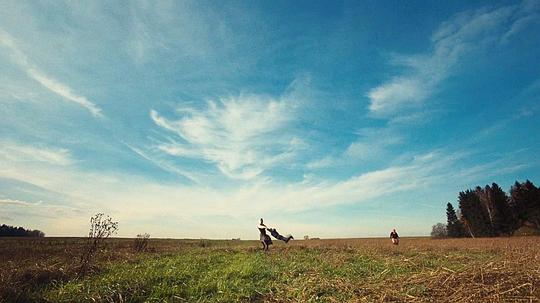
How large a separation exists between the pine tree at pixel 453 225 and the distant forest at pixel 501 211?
1.94m

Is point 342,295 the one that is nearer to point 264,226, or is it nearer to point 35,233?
point 264,226

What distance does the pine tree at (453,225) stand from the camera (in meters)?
71.5

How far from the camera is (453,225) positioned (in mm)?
74188

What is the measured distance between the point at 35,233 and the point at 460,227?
410 feet

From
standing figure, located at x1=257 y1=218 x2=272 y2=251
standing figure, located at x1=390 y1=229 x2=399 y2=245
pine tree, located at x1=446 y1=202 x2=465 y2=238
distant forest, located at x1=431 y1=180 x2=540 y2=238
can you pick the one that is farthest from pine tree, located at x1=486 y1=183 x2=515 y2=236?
standing figure, located at x1=257 y1=218 x2=272 y2=251

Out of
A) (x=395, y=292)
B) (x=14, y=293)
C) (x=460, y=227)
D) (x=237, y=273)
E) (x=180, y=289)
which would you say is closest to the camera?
(x=395, y=292)

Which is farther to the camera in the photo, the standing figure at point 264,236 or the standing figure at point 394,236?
the standing figure at point 394,236

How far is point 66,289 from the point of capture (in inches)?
294

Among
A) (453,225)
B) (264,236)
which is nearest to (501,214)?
(453,225)

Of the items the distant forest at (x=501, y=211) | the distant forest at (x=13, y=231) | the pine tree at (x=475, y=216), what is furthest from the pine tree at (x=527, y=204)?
the distant forest at (x=13, y=231)

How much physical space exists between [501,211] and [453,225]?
1412cm

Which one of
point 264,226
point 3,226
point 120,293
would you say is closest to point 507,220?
point 264,226

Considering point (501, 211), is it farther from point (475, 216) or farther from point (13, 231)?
point (13, 231)

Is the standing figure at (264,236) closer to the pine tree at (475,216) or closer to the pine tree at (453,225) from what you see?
the pine tree at (475,216)
